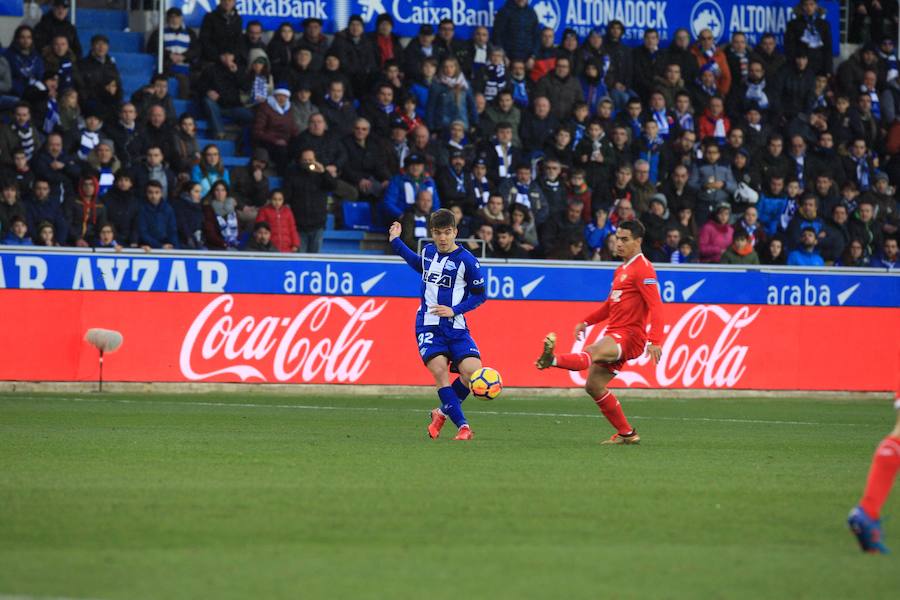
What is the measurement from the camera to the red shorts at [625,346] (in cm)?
1369

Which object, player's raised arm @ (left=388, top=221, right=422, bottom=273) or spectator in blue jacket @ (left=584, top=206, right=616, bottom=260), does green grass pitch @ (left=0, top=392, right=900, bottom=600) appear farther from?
spectator in blue jacket @ (left=584, top=206, right=616, bottom=260)

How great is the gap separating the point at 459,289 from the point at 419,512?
17.0 feet

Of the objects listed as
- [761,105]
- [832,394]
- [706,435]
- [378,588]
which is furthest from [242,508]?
[761,105]

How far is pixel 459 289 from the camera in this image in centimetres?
1398

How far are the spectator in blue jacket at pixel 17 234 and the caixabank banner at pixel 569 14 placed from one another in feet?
22.3

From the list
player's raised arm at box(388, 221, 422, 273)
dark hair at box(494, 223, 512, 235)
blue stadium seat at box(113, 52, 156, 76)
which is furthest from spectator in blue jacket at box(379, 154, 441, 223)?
player's raised arm at box(388, 221, 422, 273)

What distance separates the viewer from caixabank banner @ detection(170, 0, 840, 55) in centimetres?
2673

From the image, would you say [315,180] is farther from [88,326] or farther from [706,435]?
[706,435]

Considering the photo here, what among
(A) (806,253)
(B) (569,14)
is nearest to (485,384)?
(A) (806,253)

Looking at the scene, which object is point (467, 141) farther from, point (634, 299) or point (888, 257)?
point (634, 299)

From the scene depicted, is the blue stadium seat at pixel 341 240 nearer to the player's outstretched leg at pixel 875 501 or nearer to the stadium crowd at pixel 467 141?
the stadium crowd at pixel 467 141

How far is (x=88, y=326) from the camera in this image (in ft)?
66.1

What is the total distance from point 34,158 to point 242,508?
13.5m

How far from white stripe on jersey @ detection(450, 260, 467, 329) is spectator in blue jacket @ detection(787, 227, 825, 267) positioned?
1187 cm
